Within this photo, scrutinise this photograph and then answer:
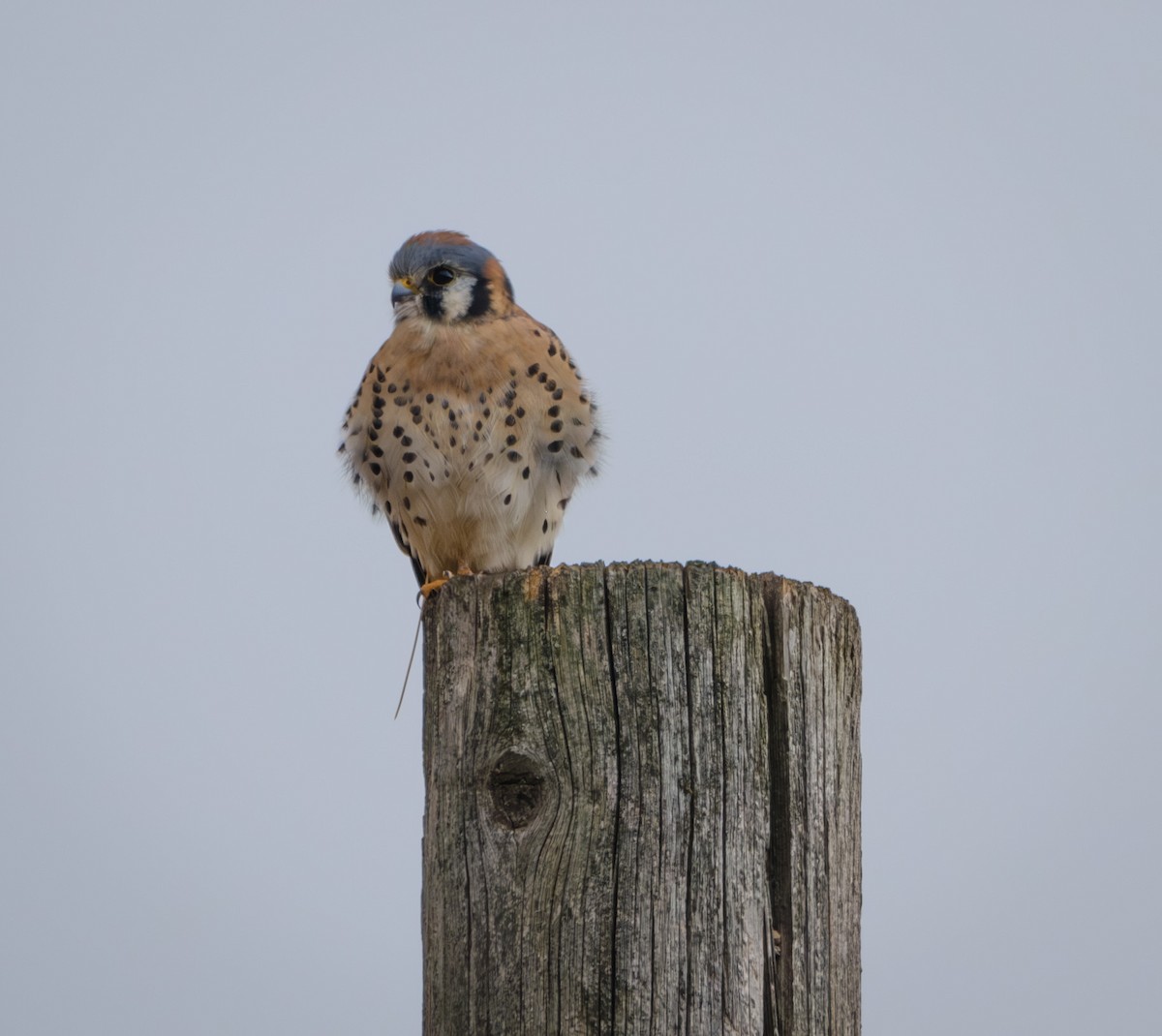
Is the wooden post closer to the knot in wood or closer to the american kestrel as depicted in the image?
the knot in wood

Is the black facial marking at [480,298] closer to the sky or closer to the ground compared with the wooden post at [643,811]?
closer to the sky

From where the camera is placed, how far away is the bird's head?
17.8 ft

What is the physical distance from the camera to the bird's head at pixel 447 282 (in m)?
5.44

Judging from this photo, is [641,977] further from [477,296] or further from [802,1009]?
[477,296]

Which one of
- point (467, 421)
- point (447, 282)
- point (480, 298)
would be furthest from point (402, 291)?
point (467, 421)

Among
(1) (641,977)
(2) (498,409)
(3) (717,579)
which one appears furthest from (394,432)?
(1) (641,977)

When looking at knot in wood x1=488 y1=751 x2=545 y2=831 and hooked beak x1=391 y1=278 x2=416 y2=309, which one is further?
hooked beak x1=391 y1=278 x2=416 y2=309

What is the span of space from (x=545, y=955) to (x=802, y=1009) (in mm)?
451

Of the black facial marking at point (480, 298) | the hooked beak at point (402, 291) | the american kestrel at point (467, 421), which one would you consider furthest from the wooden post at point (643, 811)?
the hooked beak at point (402, 291)

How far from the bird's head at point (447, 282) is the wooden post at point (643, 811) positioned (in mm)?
2934

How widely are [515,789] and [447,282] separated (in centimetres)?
333

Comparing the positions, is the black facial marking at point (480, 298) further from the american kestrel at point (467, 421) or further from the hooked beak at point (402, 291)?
the hooked beak at point (402, 291)

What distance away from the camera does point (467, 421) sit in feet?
16.9

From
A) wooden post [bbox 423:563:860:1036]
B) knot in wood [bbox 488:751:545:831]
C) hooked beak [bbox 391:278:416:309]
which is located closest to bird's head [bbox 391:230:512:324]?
hooked beak [bbox 391:278:416:309]
